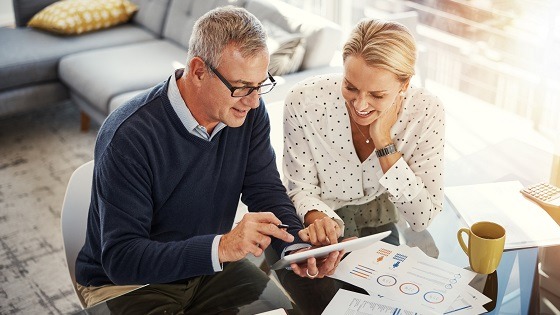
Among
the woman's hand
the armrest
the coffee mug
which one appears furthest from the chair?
the armrest

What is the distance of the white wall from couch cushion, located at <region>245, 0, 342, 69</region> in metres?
3.10

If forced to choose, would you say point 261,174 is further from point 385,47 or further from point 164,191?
point 385,47

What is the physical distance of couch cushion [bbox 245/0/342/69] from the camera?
3.22m

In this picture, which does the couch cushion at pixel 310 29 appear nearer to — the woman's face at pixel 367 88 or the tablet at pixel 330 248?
the woman's face at pixel 367 88

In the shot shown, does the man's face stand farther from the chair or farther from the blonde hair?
the chair

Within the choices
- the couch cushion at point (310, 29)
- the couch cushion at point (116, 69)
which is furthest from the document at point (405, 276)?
the couch cushion at point (116, 69)

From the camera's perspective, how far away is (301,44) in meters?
3.17

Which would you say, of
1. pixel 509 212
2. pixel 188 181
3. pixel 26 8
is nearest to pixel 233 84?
pixel 188 181

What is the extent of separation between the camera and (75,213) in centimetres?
178

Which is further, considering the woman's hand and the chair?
the chair

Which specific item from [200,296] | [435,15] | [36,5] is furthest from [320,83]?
[36,5]

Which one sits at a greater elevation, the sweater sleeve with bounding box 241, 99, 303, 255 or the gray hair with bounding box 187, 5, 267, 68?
the gray hair with bounding box 187, 5, 267, 68

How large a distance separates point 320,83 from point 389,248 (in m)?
0.51

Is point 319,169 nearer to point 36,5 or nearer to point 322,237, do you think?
point 322,237
